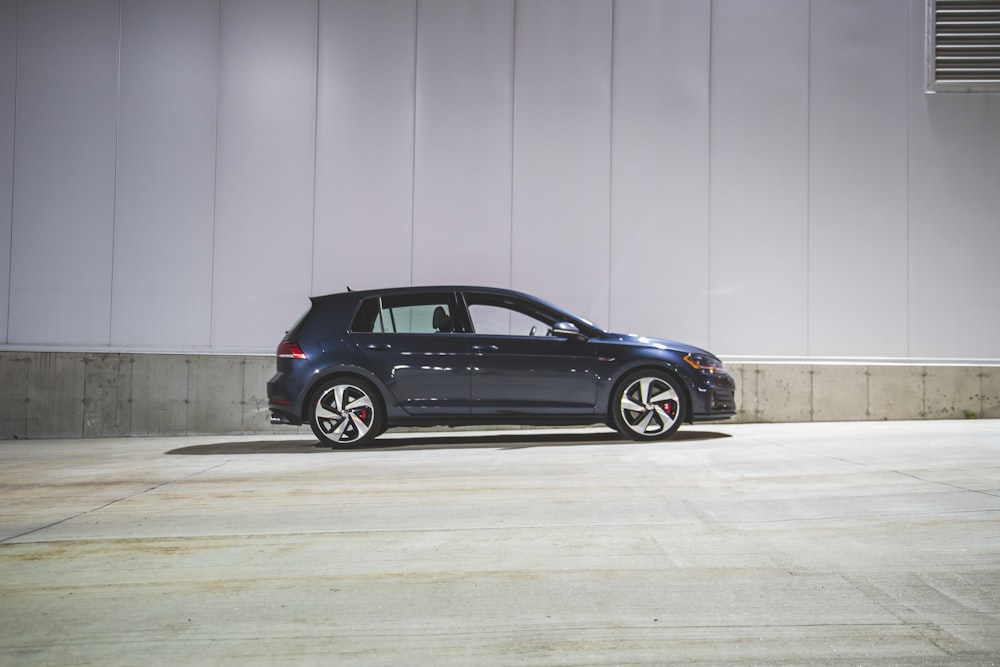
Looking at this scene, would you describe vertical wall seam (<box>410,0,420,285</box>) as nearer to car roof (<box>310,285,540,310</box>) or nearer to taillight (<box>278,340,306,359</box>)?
car roof (<box>310,285,540,310</box>)

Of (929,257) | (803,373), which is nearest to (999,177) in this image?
(929,257)

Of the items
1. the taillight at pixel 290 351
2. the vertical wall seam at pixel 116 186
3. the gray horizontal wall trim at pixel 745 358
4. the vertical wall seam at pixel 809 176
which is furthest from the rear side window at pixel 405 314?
the vertical wall seam at pixel 809 176

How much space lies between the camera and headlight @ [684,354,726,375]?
8289 millimetres

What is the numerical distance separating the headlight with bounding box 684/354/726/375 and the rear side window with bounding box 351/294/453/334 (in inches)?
97.8

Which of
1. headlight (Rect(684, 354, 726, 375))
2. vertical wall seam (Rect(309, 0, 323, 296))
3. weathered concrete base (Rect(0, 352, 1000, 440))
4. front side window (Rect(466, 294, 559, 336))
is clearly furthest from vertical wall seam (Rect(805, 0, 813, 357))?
vertical wall seam (Rect(309, 0, 323, 296))

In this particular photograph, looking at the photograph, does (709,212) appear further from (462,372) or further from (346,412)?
(346,412)

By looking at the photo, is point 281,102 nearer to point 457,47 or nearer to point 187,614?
point 457,47

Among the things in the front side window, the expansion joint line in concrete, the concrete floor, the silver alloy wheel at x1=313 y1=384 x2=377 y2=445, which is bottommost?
the expansion joint line in concrete

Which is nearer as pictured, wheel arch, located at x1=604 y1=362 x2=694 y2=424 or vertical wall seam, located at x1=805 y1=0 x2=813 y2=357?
wheel arch, located at x1=604 y1=362 x2=694 y2=424

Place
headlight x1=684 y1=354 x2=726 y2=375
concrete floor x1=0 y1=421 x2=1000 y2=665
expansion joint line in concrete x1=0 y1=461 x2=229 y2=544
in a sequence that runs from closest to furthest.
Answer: concrete floor x1=0 y1=421 x2=1000 y2=665
expansion joint line in concrete x1=0 y1=461 x2=229 y2=544
headlight x1=684 y1=354 x2=726 y2=375

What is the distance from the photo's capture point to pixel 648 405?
8.23 metres

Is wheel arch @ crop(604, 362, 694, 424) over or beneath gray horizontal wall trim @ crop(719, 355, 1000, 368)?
beneath

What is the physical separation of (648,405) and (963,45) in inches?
333

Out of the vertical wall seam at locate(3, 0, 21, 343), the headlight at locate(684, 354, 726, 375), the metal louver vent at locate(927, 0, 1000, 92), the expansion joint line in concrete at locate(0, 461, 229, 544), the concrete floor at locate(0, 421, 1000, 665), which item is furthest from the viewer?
the metal louver vent at locate(927, 0, 1000, 92)
